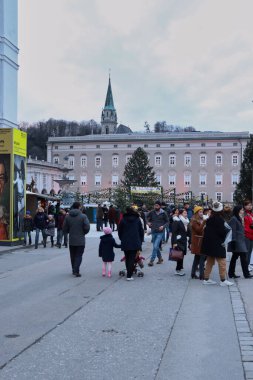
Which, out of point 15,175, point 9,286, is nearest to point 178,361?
point 9,286

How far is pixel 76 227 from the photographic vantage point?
45.5 ft

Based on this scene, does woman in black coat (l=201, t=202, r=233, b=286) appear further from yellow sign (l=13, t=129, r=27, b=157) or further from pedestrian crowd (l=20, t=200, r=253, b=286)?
yellow sign (l=13, t=129, r=27, b=157)

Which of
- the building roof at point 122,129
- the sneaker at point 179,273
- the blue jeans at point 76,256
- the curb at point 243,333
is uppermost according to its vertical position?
the building roof at point 122,129

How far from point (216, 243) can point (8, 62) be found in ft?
61.7

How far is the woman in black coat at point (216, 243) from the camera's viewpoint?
12.1 meters

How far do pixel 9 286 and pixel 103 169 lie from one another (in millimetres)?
104605

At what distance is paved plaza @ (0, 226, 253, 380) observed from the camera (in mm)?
5875

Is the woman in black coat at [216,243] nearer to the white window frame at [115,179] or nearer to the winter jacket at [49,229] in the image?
the winter jacket at [49,229]

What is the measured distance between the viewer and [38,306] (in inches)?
374

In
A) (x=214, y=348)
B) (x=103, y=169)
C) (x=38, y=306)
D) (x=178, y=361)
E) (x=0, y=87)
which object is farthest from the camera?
(x=103, y=169)

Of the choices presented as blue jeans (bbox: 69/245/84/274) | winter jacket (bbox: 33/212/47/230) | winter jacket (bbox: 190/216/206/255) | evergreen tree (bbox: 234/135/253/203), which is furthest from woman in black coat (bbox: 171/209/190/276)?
evergreen tree (bbox: 234/135/253/203)

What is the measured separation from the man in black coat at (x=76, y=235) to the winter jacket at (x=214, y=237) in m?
3.20

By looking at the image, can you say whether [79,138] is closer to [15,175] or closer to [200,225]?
[15,175]

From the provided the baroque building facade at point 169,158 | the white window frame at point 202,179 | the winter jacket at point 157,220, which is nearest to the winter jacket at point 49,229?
the winter jacket at point 157,220
